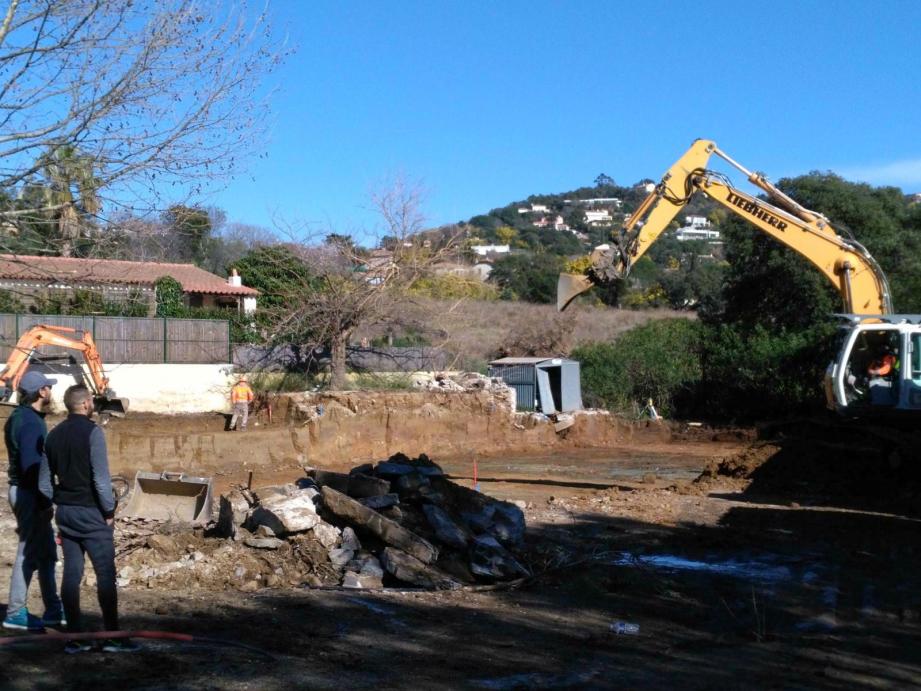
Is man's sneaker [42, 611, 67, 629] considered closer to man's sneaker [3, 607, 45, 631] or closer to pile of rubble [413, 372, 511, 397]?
man's sneaker [3, 607, 45, 631]

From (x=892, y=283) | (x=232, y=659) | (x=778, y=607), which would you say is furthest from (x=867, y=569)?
(x=892, y=283)

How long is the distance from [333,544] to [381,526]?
0.49m

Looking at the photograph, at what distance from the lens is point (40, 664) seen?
5.83m

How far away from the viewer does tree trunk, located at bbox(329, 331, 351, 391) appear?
98.5ft

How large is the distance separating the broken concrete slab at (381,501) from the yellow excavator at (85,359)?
13.0 metres

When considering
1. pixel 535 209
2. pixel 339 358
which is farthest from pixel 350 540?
pixel 535 209

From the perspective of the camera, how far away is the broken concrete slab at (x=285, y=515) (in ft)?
31.8

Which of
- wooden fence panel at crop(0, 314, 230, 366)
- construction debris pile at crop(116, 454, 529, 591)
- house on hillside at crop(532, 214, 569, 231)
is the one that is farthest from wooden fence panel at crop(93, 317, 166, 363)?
house on hillside at crop(532, 214, 569, 231)

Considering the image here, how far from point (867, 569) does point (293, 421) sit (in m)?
18.6

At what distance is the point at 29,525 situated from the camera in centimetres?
652

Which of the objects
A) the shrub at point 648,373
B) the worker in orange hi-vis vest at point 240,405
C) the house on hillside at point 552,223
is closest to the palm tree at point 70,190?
the worker in orange hi-vis vest at point 240,405

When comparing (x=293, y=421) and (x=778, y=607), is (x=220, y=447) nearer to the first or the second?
(x=293, y=421)

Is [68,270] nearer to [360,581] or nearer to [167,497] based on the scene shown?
[167,497]

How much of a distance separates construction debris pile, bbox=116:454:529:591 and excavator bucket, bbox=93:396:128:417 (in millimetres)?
15030
